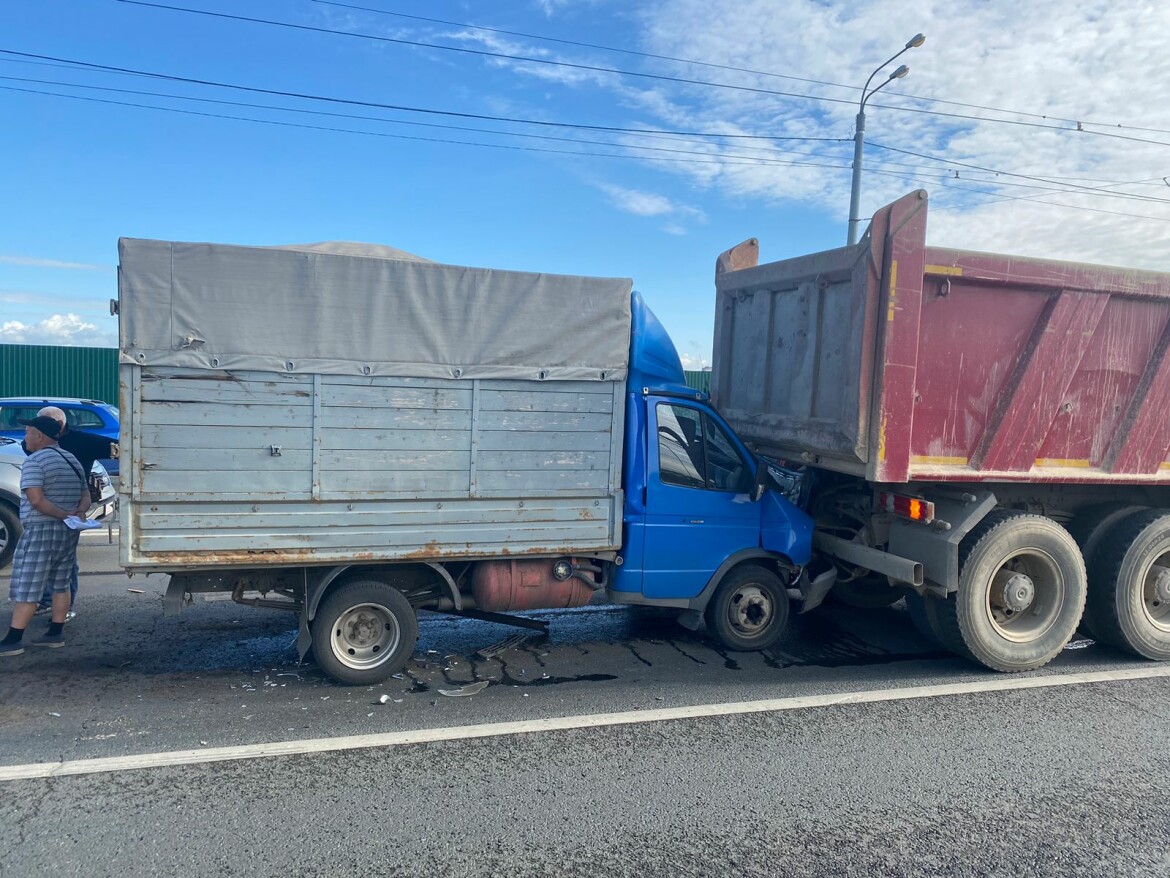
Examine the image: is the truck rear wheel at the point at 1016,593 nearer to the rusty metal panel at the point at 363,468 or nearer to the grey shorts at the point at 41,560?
the rusty metal panel at the point at 363,468

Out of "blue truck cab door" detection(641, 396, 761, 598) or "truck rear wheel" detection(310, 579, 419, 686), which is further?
"blue truck cab door" detection(641, 396, 761, 598)

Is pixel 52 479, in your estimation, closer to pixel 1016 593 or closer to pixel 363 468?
pixel 363 468

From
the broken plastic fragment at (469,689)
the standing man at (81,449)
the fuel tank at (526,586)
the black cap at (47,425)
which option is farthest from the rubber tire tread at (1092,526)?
the black cap at (47,425)

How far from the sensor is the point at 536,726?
173 inches

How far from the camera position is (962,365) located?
18.0 feet

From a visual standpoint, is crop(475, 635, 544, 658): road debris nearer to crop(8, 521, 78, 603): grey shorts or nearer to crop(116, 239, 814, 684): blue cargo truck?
crop(116, 239, 814, 684): blue cargo truck

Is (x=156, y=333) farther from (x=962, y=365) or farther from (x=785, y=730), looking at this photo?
(x=962, y=365)

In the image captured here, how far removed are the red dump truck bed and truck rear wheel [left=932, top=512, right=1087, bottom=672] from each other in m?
0.42

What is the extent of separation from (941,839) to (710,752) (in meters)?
1.16

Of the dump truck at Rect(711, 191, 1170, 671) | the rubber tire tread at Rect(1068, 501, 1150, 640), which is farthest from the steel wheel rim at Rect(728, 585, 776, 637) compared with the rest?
the rubber tire tread at Rect(1068, 501, 1150, 640)

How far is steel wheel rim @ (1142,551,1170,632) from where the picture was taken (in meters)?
5.98

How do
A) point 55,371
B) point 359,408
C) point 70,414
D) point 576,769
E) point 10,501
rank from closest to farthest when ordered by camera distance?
point 576,769 < point 359,408 < point 10,501 < point 70,414 < point 55,371

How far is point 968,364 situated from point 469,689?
4.11 meters

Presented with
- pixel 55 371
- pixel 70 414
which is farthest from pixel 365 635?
pixel 55 371
